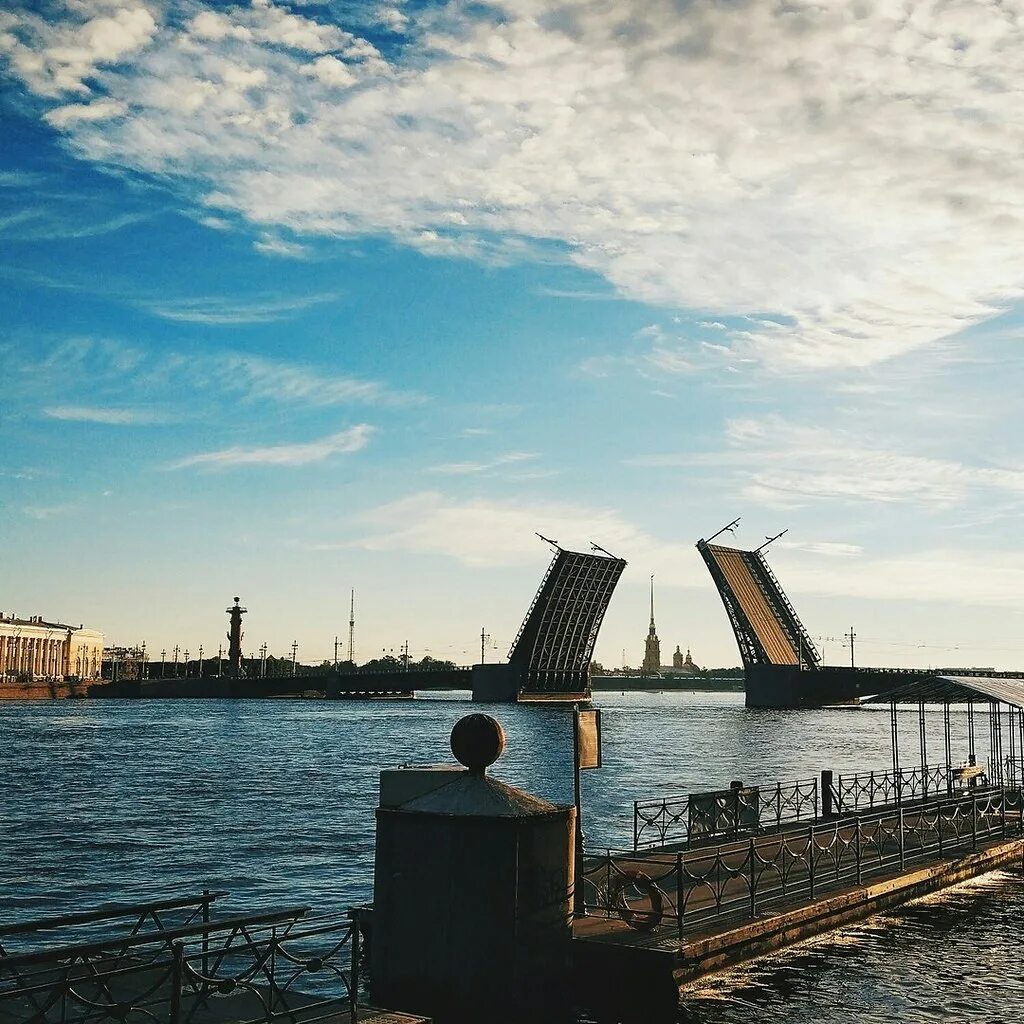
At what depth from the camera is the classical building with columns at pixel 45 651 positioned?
15975cm

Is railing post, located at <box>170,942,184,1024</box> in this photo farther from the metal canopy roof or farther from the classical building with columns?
the classical building with columns

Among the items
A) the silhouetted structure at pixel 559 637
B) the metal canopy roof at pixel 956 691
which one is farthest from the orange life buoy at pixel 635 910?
the silhouetted structure at pixel 559 637

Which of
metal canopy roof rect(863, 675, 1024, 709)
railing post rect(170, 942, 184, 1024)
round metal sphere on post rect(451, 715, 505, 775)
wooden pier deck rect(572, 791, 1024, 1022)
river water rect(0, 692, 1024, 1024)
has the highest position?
metal canopy roof rect(863, 675, 1024, 709)

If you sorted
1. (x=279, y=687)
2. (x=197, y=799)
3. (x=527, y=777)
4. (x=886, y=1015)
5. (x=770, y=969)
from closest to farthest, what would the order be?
(x=886, y=1015) → (x=770, y=969) → (x=197, y=799) → (x=527, y=777) → (x=279, y=687)

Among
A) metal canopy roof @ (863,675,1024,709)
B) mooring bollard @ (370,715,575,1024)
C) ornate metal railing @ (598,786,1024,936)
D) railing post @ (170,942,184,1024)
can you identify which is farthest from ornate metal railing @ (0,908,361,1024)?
metal canopy roof @ (863,675,1024,709)

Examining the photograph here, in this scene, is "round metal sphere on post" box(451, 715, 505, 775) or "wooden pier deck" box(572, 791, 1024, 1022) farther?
"wooden pier deck" box(572, 791, 1024, 1022)

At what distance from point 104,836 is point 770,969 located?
23800mm

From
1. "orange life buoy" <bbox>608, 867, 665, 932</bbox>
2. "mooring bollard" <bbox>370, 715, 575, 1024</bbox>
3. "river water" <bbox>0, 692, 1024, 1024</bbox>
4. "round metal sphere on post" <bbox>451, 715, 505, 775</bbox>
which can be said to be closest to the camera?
"mooring bollard" <bbox>370, 715, 575, 1024</bbox>

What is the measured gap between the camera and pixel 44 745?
71062 millimetres

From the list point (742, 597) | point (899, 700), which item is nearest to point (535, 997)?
point (899, 700)

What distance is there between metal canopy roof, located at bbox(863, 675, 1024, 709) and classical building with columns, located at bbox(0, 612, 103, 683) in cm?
14177

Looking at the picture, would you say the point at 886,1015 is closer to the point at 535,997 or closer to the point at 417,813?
the point at 535,997

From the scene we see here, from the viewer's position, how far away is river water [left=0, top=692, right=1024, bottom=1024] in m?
15.0

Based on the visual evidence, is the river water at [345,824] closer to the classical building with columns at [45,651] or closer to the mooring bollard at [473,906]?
the mooring bollard at [473,906]
